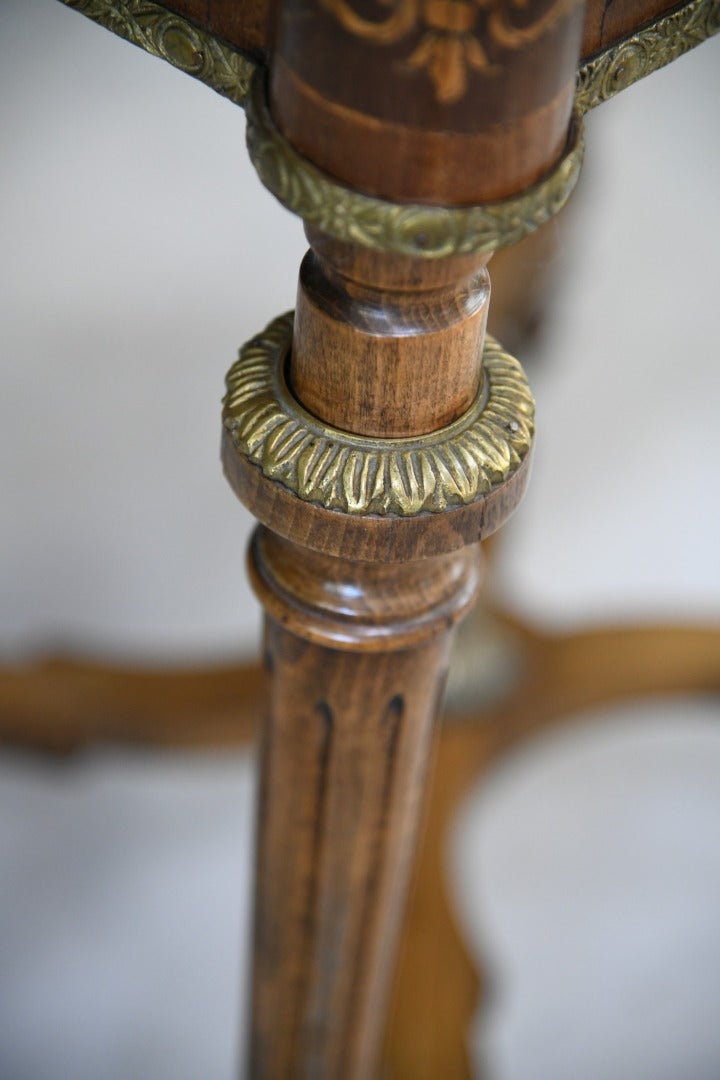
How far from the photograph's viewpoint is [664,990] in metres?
1.12

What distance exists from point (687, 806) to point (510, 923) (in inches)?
7.8

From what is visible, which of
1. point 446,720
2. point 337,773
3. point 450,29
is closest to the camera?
point 450,29

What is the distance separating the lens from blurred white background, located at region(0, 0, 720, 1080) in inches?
43.4

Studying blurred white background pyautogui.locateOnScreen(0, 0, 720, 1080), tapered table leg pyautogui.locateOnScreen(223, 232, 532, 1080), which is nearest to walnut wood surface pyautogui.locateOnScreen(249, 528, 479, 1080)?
tapered table leg pyautogui.locateOnScreen(223, 232, 532, 1080)

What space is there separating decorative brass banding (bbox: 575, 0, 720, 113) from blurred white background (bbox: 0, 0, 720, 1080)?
2.48 ft

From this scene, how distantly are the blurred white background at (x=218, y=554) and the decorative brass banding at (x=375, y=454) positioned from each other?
0.69 m

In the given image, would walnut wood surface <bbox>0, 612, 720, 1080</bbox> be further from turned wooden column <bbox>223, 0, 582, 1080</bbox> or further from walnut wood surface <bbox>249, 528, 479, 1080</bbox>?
turned wooden column <bbox>223, 0, 582, 1080</bbox>

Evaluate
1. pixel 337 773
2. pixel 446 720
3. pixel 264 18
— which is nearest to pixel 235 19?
pixel 264 18

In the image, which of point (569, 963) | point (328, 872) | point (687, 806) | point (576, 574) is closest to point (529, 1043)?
point (569, 963)

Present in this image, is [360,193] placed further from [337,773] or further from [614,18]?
[337,773]

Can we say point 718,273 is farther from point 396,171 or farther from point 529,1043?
point 396,171

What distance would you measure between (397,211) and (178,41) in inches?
4.2

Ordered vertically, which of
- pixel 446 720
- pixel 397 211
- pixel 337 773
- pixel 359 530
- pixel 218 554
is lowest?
pixel 218 554

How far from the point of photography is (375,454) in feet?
1.33
